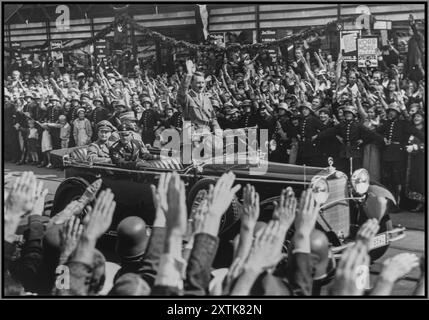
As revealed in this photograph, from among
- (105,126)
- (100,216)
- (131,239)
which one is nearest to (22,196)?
(100,216)

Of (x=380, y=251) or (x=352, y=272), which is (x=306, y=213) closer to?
(x=352, y=272)

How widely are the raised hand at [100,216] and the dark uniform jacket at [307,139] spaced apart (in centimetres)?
147

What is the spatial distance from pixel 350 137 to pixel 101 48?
2055mm

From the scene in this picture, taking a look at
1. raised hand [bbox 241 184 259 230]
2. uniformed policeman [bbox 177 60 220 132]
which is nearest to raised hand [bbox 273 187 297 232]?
raised hand [bbox 241 184 259 230]

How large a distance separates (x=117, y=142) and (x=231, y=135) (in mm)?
901

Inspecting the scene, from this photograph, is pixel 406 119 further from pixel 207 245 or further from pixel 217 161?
pixel 207 245

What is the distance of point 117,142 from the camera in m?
4.89

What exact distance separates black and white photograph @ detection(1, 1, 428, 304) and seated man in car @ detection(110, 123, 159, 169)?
11mm

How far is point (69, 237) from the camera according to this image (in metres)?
4.44

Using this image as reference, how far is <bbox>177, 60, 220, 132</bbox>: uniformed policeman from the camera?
475 cm

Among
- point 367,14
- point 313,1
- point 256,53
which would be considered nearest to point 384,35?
point 367,14

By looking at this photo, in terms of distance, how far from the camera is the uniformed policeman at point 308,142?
15.1 feet

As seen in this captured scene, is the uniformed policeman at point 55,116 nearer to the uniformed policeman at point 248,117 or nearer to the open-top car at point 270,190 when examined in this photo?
the open-top car at point 270,190

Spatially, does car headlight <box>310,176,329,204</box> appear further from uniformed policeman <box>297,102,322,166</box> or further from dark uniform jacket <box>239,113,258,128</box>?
dark uniform jacket <box>239,113,258,128</box>
